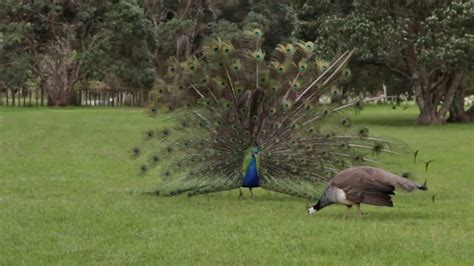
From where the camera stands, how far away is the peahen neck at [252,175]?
12133 millimetres

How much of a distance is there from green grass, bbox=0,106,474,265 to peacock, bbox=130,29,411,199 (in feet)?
1.58

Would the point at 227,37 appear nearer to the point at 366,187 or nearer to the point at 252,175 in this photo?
the point at 252,175

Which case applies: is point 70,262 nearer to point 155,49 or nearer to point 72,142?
point 72,142

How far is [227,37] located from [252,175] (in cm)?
4407

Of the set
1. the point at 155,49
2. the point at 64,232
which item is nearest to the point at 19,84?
the point at 155,49

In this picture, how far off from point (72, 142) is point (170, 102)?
12.9 metres

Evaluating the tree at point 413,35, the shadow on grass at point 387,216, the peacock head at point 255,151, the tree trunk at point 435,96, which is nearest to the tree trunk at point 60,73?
the tree at point 413,35

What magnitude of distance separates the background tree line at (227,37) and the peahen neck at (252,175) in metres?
22.7

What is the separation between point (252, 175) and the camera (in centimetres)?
1213

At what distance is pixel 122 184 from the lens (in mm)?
14945

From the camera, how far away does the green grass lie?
8250 millimetres

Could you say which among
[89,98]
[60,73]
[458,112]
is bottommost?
[89,98]

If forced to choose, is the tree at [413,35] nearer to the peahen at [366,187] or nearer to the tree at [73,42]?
the tree at [73,42]

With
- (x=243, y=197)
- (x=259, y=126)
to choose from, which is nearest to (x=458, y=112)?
(x=243, y=197)
